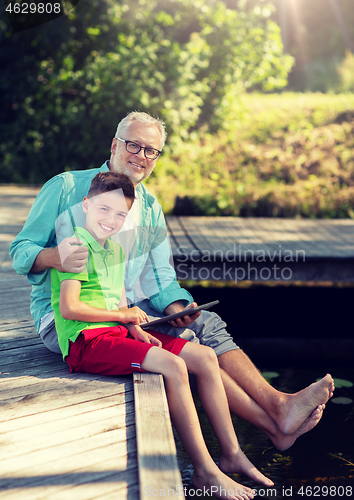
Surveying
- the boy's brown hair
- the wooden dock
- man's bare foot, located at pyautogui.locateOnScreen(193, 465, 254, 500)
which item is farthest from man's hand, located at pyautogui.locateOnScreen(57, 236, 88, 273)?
man's bare foot, located at pyautogui.locateOnScreen(193, 465, 254, 500)

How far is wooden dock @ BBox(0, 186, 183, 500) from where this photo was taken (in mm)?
1526

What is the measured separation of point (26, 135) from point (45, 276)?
6.93m

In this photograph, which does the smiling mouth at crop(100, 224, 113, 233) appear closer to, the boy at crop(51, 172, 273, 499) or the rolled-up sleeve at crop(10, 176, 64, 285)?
the boy at crop(51, 172, 273, 499)

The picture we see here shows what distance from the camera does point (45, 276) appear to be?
93.5 inches

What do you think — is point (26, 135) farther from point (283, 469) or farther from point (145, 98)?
point (283, 469)

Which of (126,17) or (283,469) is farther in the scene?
(126,17)

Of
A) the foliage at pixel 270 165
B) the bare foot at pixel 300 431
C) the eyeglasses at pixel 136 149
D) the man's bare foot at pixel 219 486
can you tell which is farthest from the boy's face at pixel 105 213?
the foliage at pixel 270 165

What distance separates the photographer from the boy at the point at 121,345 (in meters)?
2.05

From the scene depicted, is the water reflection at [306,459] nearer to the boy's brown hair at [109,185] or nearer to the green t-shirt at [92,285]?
the green t-shirt at [92,285]

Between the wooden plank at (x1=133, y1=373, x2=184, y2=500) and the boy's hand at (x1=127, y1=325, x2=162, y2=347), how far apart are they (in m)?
0.17

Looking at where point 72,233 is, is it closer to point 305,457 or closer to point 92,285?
point 92,285

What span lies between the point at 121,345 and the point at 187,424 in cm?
41

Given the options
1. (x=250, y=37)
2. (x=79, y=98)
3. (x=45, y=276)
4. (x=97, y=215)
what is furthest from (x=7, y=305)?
(x=250, y=37)

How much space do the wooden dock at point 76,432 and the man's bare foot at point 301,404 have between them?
0.65 metres
